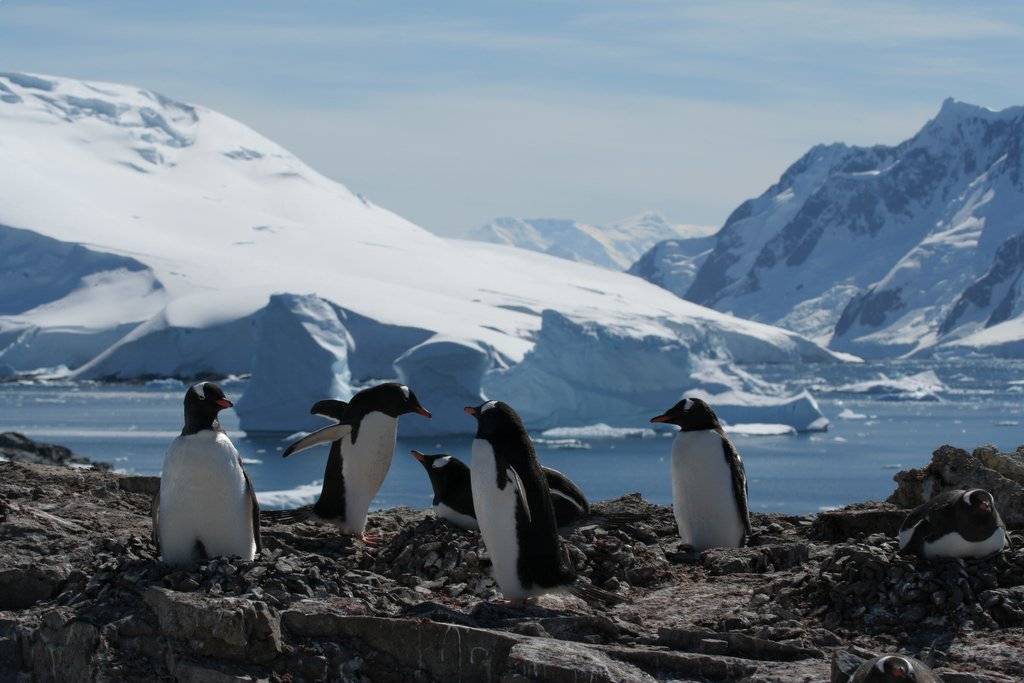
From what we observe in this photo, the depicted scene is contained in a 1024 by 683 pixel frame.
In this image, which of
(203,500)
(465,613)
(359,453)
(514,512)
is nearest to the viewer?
(465,613)

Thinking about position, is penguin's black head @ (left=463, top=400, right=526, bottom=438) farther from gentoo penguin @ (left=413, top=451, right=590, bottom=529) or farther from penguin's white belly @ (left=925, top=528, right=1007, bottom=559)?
penguin's white belly @ (left=925, top=528, right=1007, bottom=559)

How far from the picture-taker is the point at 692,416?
27.4 ft

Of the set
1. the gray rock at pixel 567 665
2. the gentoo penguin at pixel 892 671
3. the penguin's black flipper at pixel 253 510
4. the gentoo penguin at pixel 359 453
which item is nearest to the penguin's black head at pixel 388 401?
the gentoo penguin at pixel 359 453

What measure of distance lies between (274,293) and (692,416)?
2259 inches

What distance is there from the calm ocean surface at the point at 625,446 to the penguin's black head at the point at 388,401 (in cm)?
1433

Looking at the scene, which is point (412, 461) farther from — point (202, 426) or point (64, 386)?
point (64, 386)

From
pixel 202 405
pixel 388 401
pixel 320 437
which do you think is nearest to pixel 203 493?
pixel 202 405

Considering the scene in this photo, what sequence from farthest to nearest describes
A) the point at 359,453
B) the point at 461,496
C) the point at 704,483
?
the point at 359,453 → the point at 704,483 → the point at 461,496

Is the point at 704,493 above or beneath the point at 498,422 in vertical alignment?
beneath

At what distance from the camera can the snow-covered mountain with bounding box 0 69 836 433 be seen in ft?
165

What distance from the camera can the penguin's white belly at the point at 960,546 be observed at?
21.3ft

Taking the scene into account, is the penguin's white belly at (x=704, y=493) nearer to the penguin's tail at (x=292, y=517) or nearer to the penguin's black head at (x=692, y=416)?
the penguin's black head at (x=692, y=416)

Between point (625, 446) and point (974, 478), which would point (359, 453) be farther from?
point (625, 446)

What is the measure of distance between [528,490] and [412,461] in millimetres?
39004
